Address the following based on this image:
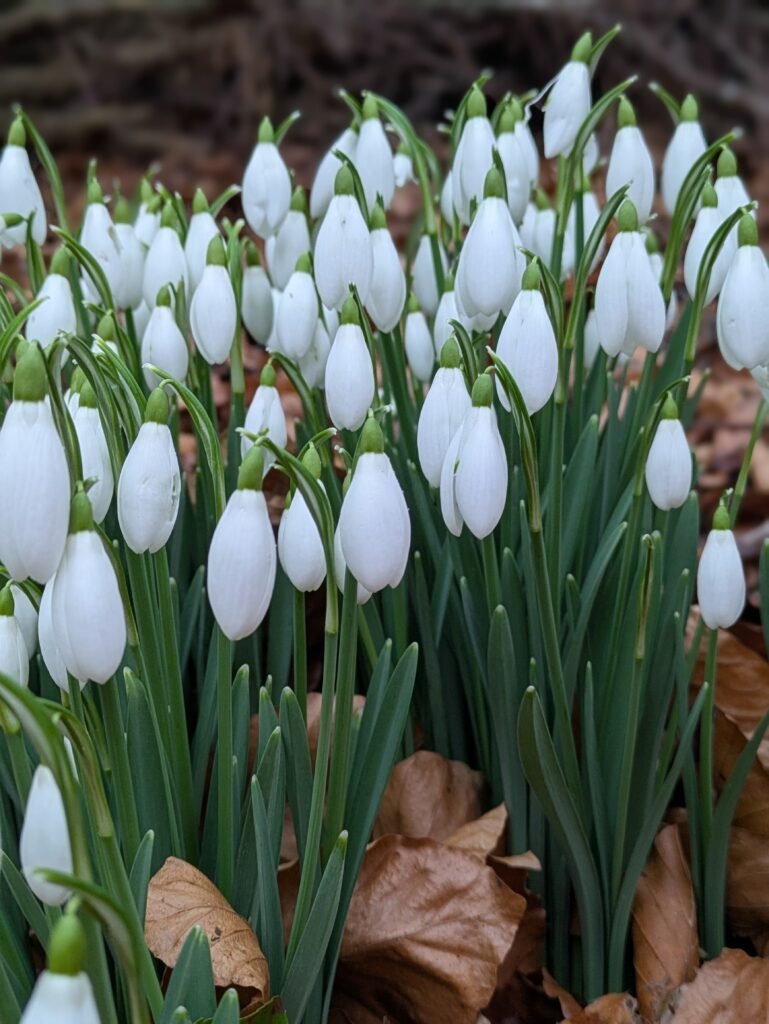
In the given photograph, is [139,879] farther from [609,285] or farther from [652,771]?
[609,285]

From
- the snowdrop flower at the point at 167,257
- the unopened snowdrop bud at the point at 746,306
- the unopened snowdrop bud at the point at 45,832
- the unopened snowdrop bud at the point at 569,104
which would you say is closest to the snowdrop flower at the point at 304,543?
the unopened snowdrop bud at the point at 45,832

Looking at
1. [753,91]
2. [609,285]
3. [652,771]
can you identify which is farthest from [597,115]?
[753,91]

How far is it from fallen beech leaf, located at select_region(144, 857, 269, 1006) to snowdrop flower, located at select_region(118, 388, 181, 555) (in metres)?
0.37

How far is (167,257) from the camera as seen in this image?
60.4 inches

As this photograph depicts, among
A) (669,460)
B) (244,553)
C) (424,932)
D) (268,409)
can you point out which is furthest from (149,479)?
(424,932)

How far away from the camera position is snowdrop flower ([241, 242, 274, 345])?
165cm

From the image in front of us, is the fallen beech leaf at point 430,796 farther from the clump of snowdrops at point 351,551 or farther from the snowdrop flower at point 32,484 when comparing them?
the snowdrop flower at point 32,484

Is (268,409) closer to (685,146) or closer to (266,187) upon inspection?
(266,187)

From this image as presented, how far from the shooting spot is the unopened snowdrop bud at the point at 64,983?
0.65m

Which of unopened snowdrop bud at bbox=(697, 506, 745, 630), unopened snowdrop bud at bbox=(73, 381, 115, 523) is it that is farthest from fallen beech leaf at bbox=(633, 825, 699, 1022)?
unopened snowdrop bud at bbox=(73, 381, 115, 523)

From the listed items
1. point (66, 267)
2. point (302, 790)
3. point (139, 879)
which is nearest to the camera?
point (139, 879)

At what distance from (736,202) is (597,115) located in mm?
193

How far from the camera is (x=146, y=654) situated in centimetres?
109

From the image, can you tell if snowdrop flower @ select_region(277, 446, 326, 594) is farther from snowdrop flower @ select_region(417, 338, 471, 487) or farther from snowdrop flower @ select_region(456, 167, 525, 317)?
snowdrop flower @ select_region(456, 167, 525, 317)
